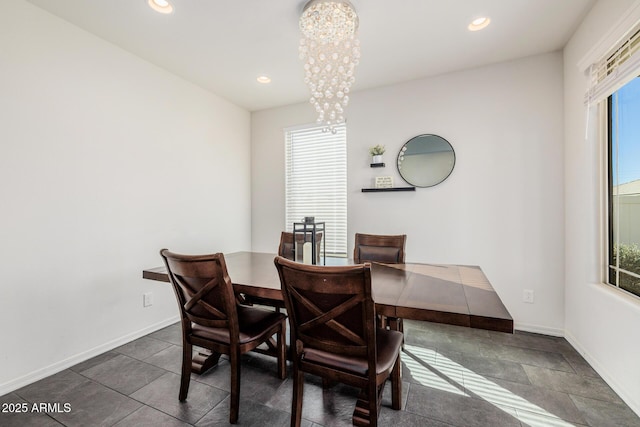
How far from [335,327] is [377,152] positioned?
97.3 inches

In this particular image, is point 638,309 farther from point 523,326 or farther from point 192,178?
point 192,178

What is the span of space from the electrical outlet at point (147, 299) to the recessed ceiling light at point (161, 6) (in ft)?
8.23

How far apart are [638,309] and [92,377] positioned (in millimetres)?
3635

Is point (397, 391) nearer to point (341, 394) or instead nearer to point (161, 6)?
point (341, 394)

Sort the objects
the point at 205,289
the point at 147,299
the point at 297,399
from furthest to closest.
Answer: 1. the point at 147,299
2. the point at 205,289
3. the point at 297,399

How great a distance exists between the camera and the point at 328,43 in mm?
2113

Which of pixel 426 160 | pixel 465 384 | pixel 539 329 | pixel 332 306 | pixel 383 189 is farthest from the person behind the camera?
pixel 383 189

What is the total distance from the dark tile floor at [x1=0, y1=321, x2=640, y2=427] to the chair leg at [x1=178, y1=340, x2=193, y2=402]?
0.19ft

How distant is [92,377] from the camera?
204cm

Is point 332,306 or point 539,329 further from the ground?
point 332,306

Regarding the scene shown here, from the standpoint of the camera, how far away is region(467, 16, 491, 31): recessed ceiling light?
2.17 m

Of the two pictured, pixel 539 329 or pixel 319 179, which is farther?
pixel 319 179

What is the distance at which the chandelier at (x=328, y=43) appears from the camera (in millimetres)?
1922

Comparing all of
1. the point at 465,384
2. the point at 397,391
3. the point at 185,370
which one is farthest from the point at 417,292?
the point at 185,370
